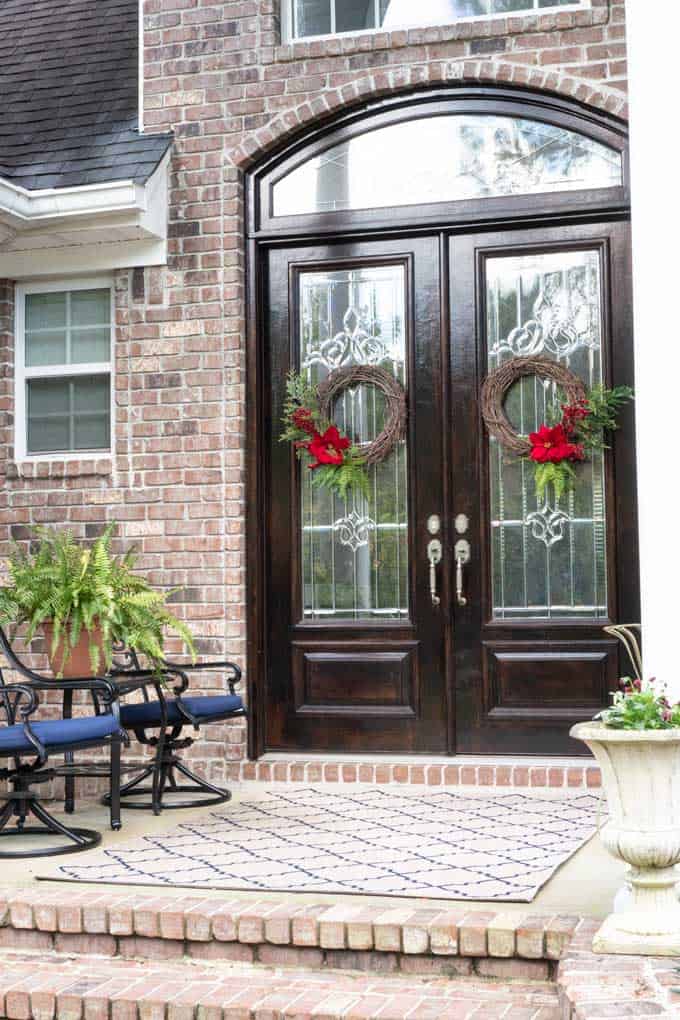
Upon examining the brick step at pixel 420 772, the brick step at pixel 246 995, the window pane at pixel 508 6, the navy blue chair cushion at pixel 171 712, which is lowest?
the brick step at pixel 246 995

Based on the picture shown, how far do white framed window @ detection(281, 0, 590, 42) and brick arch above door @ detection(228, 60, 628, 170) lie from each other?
0.88ft

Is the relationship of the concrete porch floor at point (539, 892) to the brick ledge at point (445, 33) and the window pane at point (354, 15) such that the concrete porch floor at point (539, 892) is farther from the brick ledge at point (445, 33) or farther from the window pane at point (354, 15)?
the window pane at point (354, 15)

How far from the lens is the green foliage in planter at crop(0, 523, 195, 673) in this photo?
5.60 m

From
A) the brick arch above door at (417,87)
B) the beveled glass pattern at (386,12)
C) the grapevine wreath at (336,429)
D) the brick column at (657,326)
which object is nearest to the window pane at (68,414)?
the grapevine wreath at (336,429)

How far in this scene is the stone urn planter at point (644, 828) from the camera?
3410 millimetres

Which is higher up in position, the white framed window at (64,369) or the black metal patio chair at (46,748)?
the white framed window at (64,369)

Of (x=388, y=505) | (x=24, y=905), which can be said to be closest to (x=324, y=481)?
(x=388, y=505)

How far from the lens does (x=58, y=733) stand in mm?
4816

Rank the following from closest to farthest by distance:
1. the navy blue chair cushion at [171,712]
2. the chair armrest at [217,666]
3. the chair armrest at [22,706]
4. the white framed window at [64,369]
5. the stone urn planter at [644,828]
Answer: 1. the stone urn planter at [644,828]
2. the chair armrest at [22,706]
3. the navy blue chair cushion at [171,712]
4. the chair armrest at [217,666]
5. the white framed window at [64,369]

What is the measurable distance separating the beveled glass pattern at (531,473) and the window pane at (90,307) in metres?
1.92

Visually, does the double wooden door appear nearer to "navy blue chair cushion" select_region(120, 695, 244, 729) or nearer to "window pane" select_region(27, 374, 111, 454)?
"navy blue chair cushion" select_region(120, 695, 244, 729)

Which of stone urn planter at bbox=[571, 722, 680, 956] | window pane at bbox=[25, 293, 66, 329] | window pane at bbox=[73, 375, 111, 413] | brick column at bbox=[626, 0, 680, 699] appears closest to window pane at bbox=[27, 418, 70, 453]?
window pane at bbox=[73, 375, 111, 413]

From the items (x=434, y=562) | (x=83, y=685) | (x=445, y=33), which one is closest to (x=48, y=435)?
(x=83, y=685)

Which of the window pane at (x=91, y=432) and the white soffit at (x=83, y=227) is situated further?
the window pane at (x=91, y=432)
